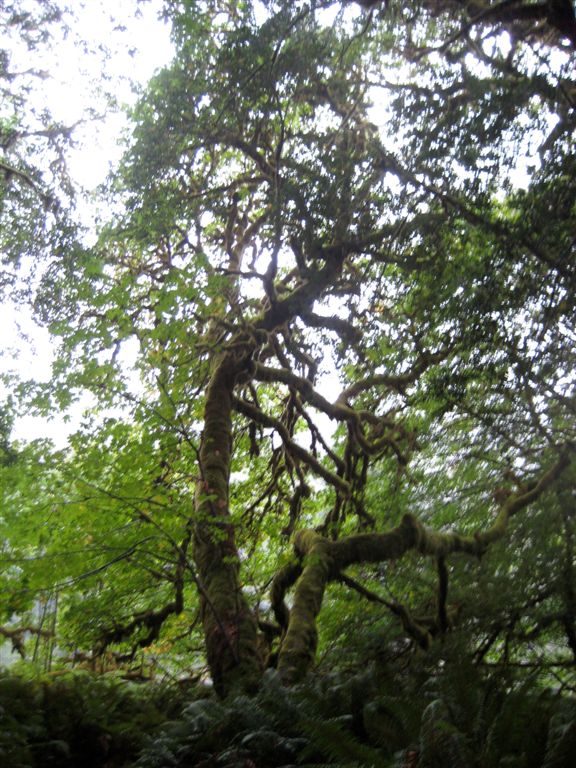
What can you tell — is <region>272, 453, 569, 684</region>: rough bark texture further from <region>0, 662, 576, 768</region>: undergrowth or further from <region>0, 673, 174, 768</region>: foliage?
<region>0, 673, 174, 768</region>: foliage

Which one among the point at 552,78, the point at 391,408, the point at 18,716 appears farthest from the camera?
the point at 391,408

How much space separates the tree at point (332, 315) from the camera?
18.3 feet

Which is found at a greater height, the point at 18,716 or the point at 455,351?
the point at 455,351

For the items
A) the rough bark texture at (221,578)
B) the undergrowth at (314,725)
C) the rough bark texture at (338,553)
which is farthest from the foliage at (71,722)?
the rough bark texture at (338,553)

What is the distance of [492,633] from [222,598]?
3.12 m

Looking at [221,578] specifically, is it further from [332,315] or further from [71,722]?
[332,315]

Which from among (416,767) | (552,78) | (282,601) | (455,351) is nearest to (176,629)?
Answer: (282,601)

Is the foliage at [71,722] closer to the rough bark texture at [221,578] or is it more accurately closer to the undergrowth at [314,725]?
the undergrowth at [314,725]

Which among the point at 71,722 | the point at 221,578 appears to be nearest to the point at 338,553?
the point at 221,578

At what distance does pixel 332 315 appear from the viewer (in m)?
7.98

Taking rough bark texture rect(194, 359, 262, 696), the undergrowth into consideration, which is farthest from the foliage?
rough bark texture rect(194, 359, 262, 696)

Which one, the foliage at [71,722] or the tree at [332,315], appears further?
the tree at [332,315]

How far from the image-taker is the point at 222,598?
19.5 feet

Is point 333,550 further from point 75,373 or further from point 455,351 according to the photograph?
point 75,373
